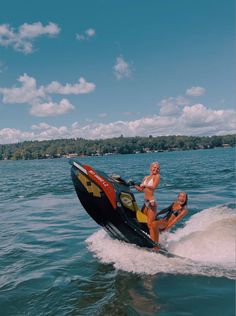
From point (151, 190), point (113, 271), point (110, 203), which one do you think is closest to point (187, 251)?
point (151, 190)

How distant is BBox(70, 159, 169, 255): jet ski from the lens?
27.3 ft

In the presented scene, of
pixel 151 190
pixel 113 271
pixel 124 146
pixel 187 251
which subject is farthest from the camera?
pixel 124 146

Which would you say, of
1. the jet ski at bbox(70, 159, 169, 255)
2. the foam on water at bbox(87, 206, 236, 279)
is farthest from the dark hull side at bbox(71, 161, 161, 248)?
the foam on water at bbox(87, 206, 236, 279)

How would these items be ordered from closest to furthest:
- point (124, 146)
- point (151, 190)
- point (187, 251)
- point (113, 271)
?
point (113, 271) < point (151, 190) < point (187, 251) < point (124, 146)

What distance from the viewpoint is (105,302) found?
6.27 meters

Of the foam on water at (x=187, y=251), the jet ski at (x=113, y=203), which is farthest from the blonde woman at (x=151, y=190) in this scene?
the foam on water at (x=187, y=251)

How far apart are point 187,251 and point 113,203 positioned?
2.04m

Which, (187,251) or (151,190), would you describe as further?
(187,251)

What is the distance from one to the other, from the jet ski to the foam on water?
0.34 m

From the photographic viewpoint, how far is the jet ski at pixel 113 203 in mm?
8320

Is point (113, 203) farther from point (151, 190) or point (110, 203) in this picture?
point (151, 190)

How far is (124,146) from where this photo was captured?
148250 millimetres

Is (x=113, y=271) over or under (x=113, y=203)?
under

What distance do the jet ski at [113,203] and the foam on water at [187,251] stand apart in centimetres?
34
